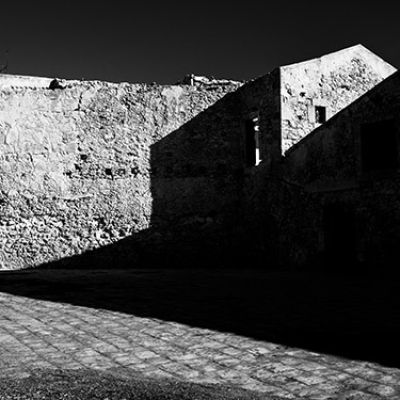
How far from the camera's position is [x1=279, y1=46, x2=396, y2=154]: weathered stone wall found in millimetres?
13086

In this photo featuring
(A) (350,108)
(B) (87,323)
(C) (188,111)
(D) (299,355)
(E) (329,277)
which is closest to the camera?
(D) (299,355)

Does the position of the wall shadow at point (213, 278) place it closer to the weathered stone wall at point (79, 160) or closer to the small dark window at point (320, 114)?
the weathered stone wall at point (79, 160)

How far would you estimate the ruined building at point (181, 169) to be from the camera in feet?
40.7

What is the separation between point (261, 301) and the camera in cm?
716

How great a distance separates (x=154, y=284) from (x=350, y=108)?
5.47 m

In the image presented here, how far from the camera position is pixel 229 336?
498cm

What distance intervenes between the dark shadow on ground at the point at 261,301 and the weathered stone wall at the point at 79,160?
5.87ft

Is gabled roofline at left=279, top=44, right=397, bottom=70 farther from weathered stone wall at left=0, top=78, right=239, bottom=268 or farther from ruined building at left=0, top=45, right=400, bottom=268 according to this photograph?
weathered stone wall at left=0, top=78, right=239, bottom=268

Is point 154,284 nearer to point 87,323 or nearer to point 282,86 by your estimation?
point 87,323

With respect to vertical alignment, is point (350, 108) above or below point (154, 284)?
above

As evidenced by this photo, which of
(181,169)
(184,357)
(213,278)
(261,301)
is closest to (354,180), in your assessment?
(213,278)

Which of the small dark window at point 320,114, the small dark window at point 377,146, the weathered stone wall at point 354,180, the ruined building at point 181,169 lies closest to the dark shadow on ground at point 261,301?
the weathered stone wall at point 354,180

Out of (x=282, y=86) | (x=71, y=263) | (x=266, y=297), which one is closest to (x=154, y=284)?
(x=266, y=297)

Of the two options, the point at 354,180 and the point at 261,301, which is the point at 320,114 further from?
the point at 261,301
